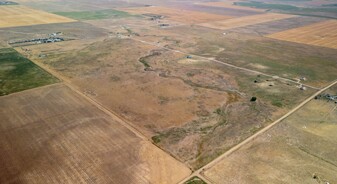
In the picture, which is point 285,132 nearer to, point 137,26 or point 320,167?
point 320,167

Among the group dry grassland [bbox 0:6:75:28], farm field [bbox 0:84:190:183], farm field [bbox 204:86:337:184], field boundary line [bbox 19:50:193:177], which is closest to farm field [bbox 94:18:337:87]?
farm field [bbox 204:86:337:184]

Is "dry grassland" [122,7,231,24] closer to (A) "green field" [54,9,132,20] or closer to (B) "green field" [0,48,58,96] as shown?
(A) "green field" [54,9,132,20]

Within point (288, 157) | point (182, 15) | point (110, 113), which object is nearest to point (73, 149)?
point (110, 113)

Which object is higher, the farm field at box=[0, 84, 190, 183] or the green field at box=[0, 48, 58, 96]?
the green field at box=[0, 48, 58, 96]

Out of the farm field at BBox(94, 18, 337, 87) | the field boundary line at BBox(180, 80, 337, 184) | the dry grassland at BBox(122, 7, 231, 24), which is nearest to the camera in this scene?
the field boundary line at BBox(180, 80, 337, 184)

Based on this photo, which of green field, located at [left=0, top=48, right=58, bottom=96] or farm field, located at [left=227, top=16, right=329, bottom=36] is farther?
farm field, located at [left=227, top=16, right=329, bottom=36]

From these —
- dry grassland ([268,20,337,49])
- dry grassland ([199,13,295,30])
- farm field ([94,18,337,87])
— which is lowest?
farm field ([94,18,337,87])

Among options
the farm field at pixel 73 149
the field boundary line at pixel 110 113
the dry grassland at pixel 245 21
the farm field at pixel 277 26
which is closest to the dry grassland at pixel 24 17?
the field boundary line at pixel 110 113

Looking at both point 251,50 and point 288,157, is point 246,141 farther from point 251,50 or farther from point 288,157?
point 251,50
